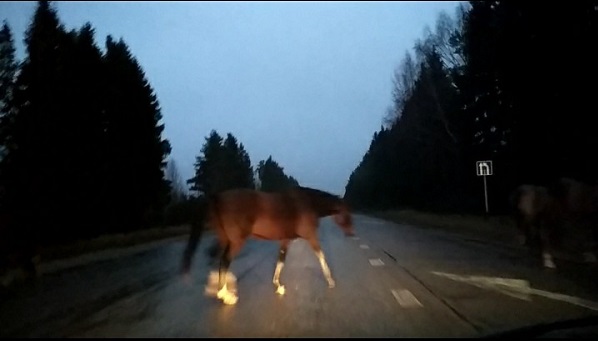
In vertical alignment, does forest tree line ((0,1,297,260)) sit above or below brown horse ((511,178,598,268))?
above

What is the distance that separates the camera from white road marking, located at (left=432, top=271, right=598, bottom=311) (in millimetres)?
13023

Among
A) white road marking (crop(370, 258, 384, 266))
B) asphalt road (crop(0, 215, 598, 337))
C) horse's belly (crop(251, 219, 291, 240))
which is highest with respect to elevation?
horse's belly (crop(251, 219, 291, 240))

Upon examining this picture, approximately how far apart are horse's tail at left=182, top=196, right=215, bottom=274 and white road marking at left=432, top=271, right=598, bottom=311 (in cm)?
530

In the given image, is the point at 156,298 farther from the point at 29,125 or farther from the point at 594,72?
the point at 594,72

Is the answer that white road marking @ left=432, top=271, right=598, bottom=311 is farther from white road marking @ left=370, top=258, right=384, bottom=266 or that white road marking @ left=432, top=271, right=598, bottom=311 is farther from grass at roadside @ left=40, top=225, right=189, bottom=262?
grass at roadside @ left=40, top=225, right=189, bottom=262

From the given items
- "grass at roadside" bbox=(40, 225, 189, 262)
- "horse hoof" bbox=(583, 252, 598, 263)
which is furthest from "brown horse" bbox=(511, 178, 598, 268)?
"grass at roadside" bbox=(40, 225, 189, 262)

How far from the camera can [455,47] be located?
59250 mm

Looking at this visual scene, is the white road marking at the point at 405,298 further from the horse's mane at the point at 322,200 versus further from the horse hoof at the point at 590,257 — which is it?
the horse hoof at the point at 590,257

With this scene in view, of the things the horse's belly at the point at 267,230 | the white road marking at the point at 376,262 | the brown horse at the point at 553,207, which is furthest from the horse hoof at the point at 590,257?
the horse's belly at the point at 267,230

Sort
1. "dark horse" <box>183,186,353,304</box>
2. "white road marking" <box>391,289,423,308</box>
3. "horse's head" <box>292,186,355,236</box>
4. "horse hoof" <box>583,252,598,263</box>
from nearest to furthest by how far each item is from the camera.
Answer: "white road marking" <box>391,289,423,308</box>
"dark horse" <box>183,186,353,304</box>
"horse's head" <box>292,186,355,236</box>
"horse hoof" <box>583,252,598,263</box>

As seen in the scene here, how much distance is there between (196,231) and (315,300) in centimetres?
223

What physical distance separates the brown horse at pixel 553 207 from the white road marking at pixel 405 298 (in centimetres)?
716

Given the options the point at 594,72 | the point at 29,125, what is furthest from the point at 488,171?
the point at 29,125

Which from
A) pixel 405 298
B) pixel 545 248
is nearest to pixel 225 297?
pixel 405 298
